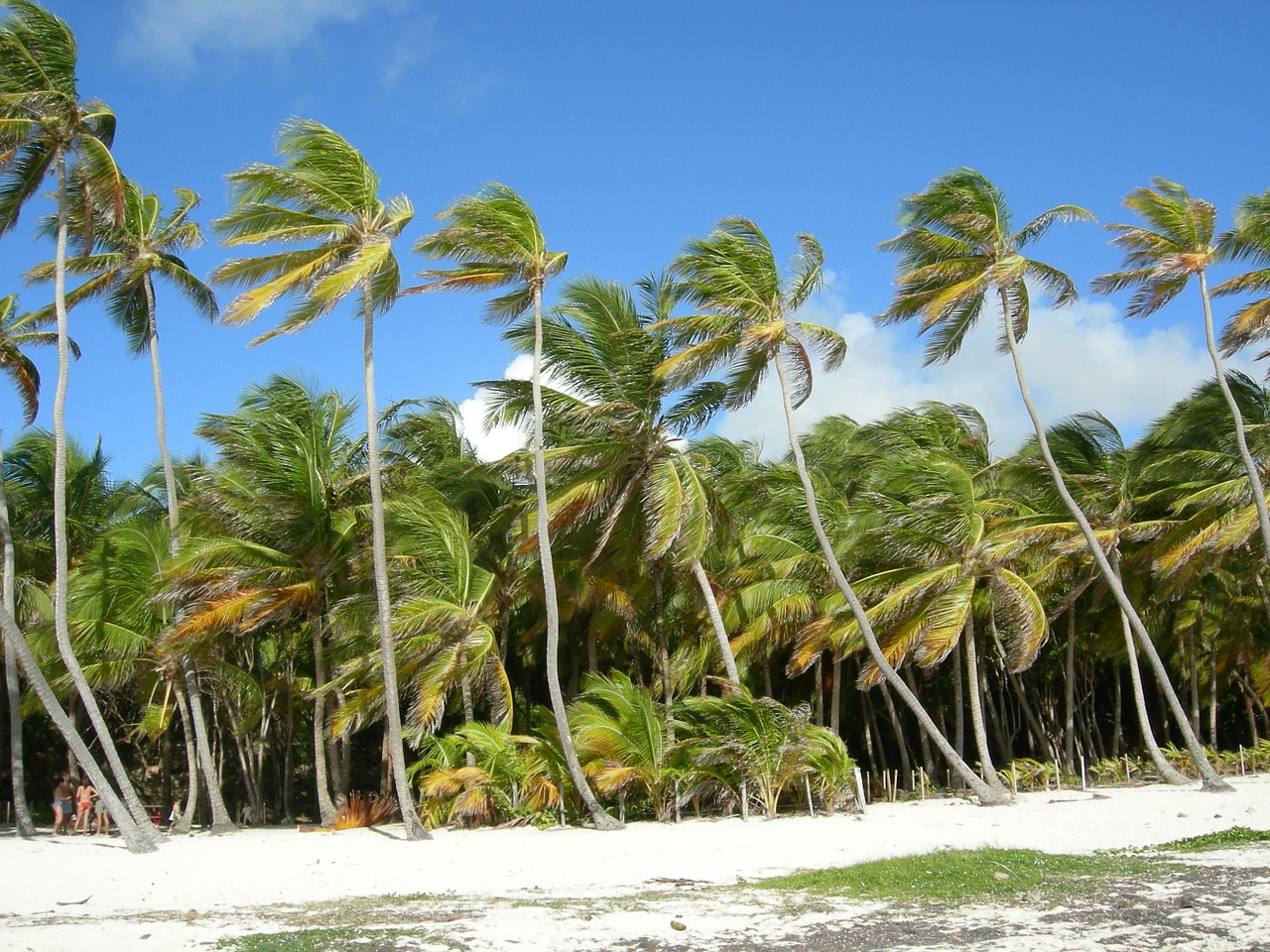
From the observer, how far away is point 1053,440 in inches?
824

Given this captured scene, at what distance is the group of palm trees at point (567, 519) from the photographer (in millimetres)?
15945

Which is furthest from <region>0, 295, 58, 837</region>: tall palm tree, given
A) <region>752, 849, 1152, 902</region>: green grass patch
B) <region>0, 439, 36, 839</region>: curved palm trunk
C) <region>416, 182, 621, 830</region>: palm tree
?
<region>752, 849, 1152, 902</region>: green grass patch

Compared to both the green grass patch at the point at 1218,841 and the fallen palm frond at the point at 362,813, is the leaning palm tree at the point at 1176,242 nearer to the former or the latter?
the green grass patch at the point at 1218,841

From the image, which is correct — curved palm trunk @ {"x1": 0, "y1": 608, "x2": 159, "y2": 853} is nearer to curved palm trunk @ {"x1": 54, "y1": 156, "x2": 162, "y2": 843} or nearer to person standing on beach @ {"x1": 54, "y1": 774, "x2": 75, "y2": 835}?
curved palm trunk @ {"x1": 54, "y1": 156, "x2": 162, "y2": 843}

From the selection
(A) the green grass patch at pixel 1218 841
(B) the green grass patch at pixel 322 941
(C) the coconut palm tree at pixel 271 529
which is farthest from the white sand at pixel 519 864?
(C) the coconut palm tree at pixel 271 529

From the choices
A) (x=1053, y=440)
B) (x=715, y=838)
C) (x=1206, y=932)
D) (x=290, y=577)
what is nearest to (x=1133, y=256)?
(x=1053, y=440)

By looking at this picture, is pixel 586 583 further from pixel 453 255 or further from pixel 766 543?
pixel 453 255

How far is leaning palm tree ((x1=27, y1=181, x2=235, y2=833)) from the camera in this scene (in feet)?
57.0

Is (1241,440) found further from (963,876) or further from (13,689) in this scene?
(13,689)

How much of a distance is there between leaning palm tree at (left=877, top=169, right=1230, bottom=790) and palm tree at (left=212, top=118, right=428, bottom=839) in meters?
8.82

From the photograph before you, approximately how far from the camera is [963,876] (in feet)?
31.6

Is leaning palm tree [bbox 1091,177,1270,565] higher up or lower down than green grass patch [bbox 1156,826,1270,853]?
higher up

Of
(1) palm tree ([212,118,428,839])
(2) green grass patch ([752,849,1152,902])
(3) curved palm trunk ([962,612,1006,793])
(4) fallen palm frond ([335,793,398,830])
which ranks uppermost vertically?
(1) palm tree ([212,118,428,839])

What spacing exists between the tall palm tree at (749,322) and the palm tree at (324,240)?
484cm
